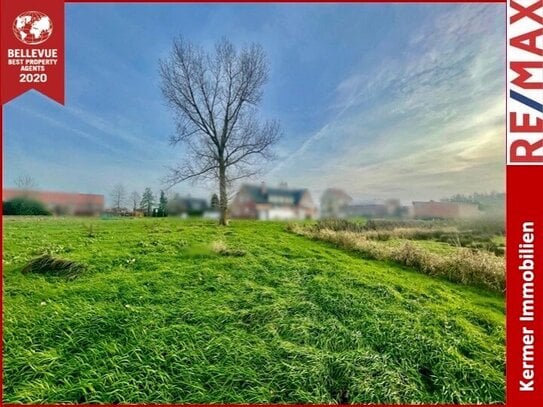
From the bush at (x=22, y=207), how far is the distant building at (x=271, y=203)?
2.30 metres

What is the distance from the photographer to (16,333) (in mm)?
2484

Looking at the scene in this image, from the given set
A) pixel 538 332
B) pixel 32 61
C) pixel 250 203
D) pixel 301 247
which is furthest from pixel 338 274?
pixel 32 61

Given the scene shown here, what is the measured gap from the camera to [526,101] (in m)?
2.49

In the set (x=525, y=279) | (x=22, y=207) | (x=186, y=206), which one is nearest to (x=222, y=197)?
(x=186, y=206)

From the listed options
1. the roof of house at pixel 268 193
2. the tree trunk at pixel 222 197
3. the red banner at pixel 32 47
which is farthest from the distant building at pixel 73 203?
the roof of house at pixel 268 193

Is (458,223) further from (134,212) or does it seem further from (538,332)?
(134,212)

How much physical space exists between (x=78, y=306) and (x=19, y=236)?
1.21 m

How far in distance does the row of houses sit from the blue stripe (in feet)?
3.68

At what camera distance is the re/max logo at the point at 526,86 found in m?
2.46

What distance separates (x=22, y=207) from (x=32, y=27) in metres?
1.96

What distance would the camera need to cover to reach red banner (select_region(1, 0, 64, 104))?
8.55 feet

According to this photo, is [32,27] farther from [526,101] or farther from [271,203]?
[526,101]

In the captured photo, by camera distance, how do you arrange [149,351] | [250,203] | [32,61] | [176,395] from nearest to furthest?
[176,395]
[149,351]
[32,61]
[250,203]

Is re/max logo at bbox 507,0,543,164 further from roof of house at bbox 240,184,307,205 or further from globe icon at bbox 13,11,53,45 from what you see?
globe icon at bbox 13,11,53,45
